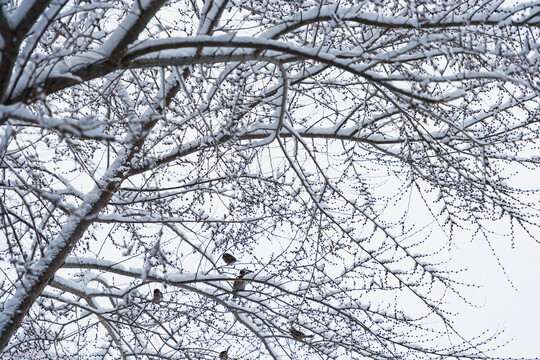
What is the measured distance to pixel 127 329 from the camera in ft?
19.0

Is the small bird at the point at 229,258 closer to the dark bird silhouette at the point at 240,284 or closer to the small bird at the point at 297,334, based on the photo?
the dark bird silhouette at the point at 240,284

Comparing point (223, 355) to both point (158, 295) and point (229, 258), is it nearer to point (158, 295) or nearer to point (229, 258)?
point (158, 295)

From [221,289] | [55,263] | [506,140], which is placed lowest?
[55,263]

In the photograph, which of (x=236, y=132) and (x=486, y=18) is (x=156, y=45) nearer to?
(x=236, y=132)

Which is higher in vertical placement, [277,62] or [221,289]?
[277,62]

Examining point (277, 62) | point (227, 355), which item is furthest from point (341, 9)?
point (227, 355)

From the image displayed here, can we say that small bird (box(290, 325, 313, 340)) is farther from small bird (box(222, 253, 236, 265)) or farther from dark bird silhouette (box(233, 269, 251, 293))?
small bird (box(222, 253, 236, 265))

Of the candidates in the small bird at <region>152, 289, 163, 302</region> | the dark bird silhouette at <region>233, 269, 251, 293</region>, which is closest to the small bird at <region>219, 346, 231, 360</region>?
the dark bird silhouette at <region>233, 269, 251, 293</region>

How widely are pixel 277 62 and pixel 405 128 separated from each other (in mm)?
2118

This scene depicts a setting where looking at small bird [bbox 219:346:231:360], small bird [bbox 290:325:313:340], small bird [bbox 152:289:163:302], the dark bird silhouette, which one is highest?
the dark bird silhouette

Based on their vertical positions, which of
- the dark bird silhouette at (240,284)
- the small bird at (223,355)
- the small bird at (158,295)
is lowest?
the small bird at (223,355)

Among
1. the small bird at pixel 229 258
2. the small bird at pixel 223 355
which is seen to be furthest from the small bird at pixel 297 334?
the small bird at pixel 229 258

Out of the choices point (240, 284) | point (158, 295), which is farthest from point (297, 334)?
point (158, 295)

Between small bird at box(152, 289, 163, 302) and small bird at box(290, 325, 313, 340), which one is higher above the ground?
small bird at box(290, 325, 313, 340)
